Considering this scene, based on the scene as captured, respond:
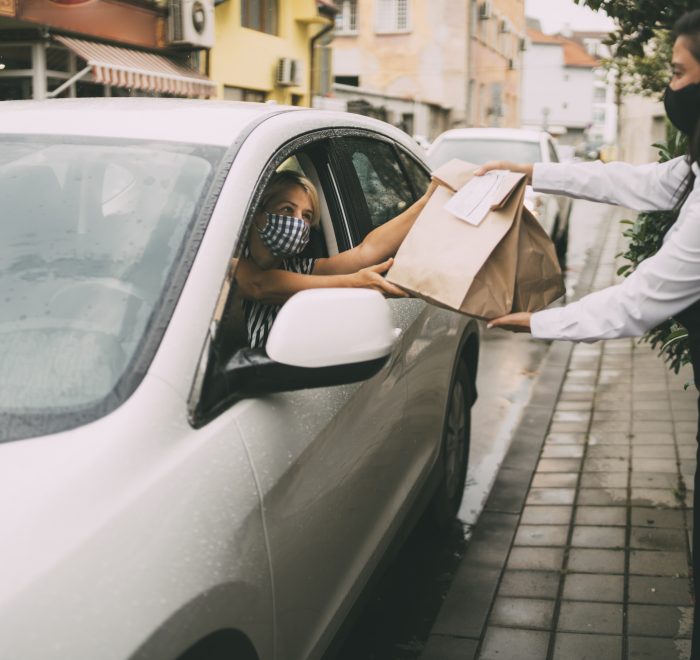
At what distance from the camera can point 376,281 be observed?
A: 284 cm

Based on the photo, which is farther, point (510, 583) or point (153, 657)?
point (510, 583)

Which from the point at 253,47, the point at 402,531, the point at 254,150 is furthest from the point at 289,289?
the point at 253,47

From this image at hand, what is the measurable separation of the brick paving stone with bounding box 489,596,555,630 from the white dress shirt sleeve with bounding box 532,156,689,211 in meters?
1.60

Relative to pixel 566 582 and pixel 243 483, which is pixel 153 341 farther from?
pixel 566 582

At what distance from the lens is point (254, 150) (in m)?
2.56

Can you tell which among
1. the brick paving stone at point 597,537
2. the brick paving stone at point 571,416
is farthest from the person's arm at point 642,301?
the brick paving stone at point 571,416

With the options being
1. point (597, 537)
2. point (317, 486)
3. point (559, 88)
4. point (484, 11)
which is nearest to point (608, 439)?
point (597, 537)

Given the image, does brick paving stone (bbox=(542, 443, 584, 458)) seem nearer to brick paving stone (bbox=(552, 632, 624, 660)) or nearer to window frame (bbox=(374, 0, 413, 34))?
brick paving stone (bbox=(552, 632, 624, 660))

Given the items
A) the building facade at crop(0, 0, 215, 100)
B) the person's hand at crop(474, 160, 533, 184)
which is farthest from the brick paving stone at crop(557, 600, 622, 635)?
the building facade at crop(0, 0, 215, 100)

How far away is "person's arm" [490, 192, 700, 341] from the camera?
2.56m

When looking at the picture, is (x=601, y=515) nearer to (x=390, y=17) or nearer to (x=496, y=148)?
(x=496, y=148)

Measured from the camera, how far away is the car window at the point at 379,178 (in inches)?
140

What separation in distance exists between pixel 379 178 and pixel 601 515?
6.68 feet

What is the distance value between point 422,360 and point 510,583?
3.58 feet
